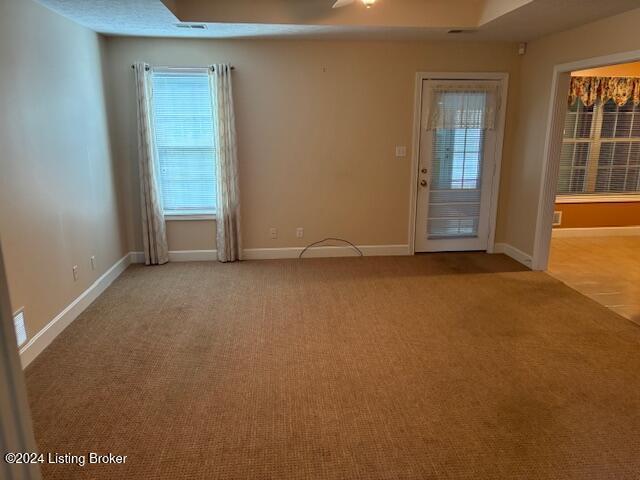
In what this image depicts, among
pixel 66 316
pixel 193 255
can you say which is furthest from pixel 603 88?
pixel 66 316

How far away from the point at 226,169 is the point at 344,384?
9.77ft

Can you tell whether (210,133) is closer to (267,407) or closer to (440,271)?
(440,271)

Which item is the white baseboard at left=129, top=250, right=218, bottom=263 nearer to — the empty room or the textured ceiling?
the empty room

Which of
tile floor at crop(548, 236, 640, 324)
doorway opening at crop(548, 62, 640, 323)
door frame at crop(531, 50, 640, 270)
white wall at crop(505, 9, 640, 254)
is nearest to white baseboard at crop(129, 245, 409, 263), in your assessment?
white wall at crop(505, 9, 640, 254)

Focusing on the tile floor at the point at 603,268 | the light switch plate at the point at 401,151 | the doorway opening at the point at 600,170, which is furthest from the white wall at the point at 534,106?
the light switch plate at the point at 401,151

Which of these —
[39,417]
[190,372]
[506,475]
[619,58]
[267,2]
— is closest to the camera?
[506,475]

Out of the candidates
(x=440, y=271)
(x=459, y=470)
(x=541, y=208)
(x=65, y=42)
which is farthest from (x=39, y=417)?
(x=541, y=208)

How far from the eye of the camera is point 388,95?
197 inches

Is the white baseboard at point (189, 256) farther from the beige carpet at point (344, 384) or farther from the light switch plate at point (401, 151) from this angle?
the light switch plate at point (401, 151)

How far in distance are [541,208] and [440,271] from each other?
4.14 feet

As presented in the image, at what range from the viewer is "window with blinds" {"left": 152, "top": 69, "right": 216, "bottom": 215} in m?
4.80

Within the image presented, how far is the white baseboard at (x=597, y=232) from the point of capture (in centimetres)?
634

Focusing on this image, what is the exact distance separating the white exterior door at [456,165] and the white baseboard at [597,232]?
160 centimetres

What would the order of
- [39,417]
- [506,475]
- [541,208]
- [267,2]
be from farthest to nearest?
[541,208] < [267,2] < [39,417] < [506,475]
